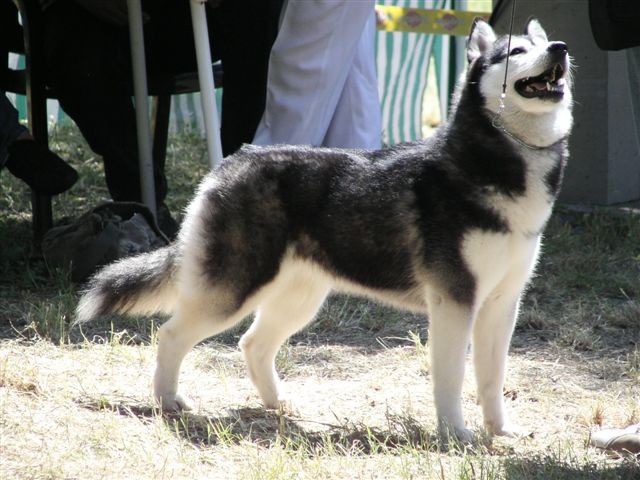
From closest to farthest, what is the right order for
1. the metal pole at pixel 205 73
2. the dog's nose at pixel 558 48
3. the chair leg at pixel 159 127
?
the dog's nose at pixel 558 48, the metal pole at pixel 205 73, the chair leg at pixel 159 127

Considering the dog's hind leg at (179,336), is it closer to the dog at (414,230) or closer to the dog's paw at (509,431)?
the dog at (414,230)

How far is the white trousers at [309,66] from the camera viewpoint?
476 centimetres

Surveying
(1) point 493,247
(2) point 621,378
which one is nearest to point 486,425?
(1) point 493,247

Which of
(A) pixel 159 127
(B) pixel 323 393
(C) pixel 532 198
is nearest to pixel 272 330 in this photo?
(B) pixel 323 393

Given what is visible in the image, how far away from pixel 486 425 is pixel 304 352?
42.8 inches

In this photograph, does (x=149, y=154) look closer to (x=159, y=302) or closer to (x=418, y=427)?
(x=159, y=302)

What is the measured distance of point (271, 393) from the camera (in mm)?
3496

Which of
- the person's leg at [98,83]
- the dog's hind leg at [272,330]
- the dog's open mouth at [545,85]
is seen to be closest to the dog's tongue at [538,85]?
the dog's open mouth at [545,85]

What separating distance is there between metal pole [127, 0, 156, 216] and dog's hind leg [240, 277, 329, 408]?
1665 millimetres

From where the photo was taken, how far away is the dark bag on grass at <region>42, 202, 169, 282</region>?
4695 mm

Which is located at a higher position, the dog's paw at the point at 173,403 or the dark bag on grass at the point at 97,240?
the dark bag on grass at the point at 97,240

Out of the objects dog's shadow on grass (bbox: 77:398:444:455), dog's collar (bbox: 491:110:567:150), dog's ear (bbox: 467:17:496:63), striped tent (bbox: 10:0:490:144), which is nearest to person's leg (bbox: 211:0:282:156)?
dog's ear (bbox: 467:17:496:63)

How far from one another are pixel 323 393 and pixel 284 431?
512 millimetres

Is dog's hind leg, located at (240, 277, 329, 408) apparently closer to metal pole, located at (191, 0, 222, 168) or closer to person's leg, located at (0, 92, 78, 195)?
metal pole, located at (191, 0, 222, 168)
